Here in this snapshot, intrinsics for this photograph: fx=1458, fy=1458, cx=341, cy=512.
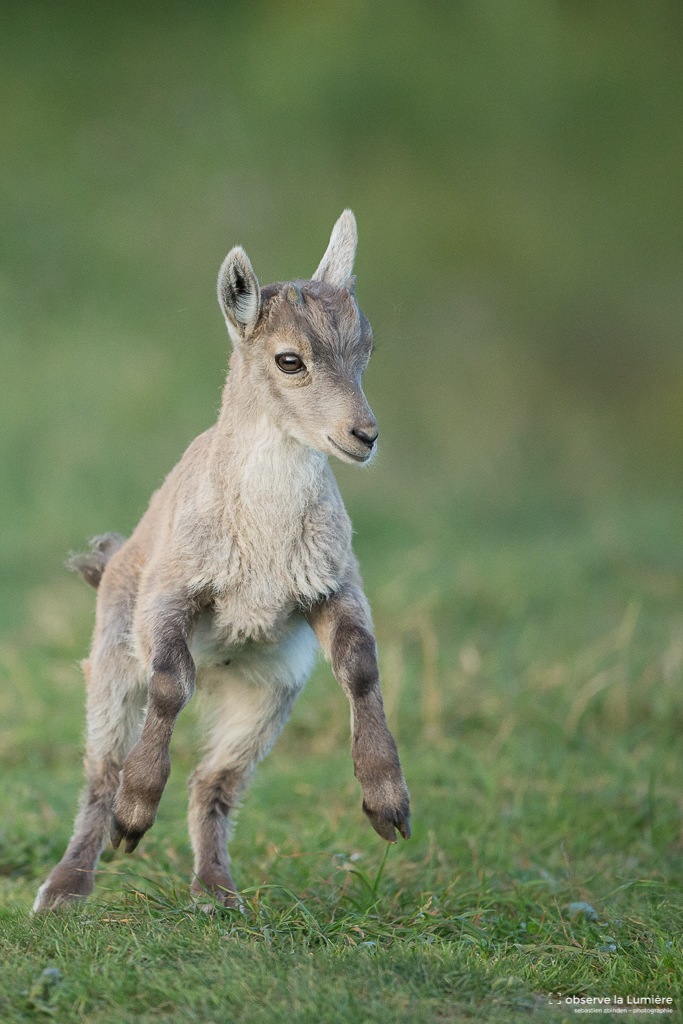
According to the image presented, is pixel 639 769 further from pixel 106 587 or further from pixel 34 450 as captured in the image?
pixel 34 450

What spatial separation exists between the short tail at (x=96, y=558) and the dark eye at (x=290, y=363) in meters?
1.64

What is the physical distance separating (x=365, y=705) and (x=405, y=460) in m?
11.9

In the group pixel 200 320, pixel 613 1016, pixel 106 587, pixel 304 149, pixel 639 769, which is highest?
pixel 304 149

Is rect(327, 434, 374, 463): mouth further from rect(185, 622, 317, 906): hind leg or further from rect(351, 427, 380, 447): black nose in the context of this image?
rect(185, 622, 317, 906): hind leg

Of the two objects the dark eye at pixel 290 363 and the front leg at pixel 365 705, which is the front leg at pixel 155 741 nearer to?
the front leg at pixel 365 705

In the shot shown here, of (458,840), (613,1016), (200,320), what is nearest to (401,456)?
(200,320)

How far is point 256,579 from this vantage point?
18.5 feet

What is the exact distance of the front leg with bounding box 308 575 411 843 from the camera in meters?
5.31

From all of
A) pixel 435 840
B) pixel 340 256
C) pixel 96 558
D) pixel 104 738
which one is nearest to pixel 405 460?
pixel 435 840

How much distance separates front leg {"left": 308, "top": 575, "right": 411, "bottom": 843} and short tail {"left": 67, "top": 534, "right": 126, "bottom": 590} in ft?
4.94

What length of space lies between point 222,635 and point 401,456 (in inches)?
461

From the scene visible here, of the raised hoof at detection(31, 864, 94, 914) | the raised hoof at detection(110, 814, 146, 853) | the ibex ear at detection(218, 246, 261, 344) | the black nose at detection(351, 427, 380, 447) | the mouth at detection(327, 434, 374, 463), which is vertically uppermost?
the ibex ear at detection(218, 246, 261, 344)

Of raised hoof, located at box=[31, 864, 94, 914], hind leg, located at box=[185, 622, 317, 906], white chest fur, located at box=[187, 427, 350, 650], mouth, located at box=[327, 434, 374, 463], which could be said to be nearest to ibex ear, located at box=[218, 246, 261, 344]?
white chest fur, located at box=[187, 427, 350, 650]

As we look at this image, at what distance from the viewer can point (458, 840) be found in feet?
24.4
